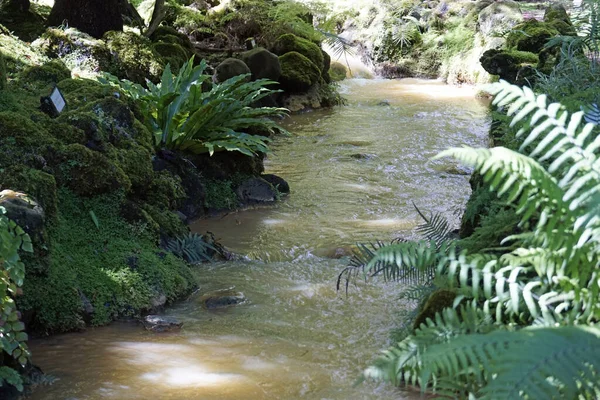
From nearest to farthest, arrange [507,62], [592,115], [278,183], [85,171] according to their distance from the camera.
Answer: [592,115], [85,171], [278,183], [507,62]

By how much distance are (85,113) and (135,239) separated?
1.07 metres

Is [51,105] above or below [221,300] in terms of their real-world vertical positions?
above

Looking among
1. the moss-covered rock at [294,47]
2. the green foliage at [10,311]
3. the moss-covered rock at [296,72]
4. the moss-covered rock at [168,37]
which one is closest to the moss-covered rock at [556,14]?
the moss-covered rock at [294,47]

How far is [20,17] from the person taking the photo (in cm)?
930

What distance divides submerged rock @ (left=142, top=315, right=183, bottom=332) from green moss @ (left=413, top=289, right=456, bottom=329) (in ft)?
4.73

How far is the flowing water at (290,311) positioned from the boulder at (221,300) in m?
0.06

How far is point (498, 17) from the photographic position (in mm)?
17328

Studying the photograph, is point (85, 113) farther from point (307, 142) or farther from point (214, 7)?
point (214, 7)

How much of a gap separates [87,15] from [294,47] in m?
5.02

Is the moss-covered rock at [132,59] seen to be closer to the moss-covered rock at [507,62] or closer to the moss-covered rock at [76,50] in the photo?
the moss-covered rock at [76,50]

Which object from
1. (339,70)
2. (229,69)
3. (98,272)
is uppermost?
(229,69)

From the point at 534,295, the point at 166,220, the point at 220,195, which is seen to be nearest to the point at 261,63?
the point at 220,195

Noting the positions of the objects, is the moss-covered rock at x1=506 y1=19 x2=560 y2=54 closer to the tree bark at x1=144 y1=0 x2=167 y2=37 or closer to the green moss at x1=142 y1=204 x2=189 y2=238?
the tree bark at x1=144 y1=0 x2=167 y2=37

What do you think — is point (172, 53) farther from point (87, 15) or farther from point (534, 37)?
point (534, 37)
